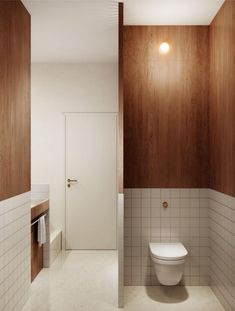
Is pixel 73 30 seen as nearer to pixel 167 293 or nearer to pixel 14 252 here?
pixel 14 252

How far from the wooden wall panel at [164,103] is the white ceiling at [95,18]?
0.58 ft

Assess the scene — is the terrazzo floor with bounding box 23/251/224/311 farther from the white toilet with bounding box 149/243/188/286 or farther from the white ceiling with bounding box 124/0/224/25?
the white ceiling with bounding box 124/0/224/25

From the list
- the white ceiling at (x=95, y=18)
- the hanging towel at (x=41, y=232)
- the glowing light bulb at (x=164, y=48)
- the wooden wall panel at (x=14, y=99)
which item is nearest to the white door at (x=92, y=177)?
the white ceiling at (x=95, y=18)

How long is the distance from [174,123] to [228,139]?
82cm

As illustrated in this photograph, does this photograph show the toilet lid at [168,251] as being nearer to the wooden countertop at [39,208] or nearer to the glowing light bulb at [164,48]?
the wooden countertop at [39,208]

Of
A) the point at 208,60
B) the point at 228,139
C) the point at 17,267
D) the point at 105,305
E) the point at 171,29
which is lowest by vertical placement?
the point at 105,305

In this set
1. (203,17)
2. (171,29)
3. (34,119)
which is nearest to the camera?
(203,17)

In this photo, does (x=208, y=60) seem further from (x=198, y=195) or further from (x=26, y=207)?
(x=26, y=207)

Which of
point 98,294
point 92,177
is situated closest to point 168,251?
point 98,294

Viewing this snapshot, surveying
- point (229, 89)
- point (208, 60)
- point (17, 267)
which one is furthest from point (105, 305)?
point (208, 60)

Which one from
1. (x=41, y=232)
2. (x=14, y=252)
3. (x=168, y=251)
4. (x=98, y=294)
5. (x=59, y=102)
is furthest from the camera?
(x=59, y=102)

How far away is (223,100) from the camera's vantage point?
3.15 metres

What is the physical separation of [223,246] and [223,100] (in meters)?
1.31

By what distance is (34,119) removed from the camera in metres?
5.25
